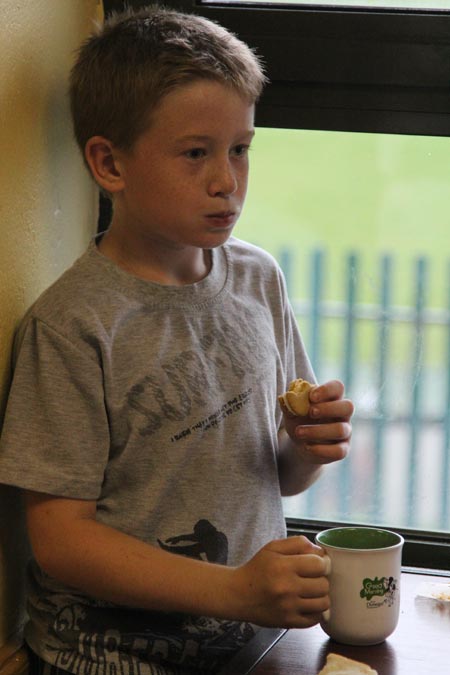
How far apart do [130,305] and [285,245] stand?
16.6 inches

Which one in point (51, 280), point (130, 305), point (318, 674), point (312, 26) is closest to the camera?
point (318, 674)

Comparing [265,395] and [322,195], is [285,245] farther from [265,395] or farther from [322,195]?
[265,395]

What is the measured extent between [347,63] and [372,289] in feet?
1.04

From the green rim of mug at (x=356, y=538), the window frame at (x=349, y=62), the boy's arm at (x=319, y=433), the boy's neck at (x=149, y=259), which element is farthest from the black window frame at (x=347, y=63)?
the green rim of mug at (x=356, y=538)

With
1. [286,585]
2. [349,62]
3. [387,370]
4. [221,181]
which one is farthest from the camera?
[387,370]

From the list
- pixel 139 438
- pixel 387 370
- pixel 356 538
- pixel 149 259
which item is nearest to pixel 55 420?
pixel 139 438

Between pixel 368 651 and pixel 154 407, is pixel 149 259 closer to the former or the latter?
pixel 154 407

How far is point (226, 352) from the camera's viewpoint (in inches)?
46.3

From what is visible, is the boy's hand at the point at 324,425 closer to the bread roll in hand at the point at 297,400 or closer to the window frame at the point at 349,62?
the bread roll in hand at the point at 297,400

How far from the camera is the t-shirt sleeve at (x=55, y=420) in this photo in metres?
1.04

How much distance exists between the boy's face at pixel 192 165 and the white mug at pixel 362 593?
0.37 m

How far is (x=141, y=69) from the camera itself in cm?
108

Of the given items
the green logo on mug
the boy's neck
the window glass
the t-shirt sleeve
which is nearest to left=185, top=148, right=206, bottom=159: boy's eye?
the boy's neck

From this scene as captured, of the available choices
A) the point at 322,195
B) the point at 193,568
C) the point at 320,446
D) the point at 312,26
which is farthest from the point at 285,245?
the point at 193,568
